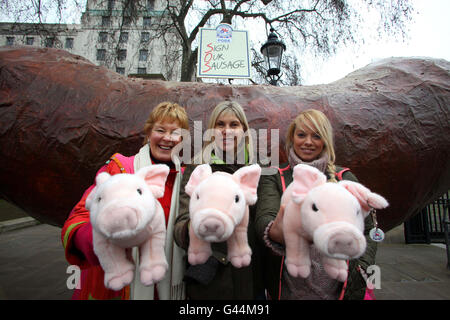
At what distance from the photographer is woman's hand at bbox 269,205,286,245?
36.9 inches

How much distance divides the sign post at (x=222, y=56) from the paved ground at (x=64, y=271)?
313 centimetres

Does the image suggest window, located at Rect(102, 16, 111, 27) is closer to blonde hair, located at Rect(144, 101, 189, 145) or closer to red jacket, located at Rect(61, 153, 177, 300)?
blonde hair, located at Rect(144, 101, 189, 145)

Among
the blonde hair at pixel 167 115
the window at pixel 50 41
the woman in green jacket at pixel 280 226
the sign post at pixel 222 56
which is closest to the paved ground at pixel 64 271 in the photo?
the woman in green jacket at pixel 280 226

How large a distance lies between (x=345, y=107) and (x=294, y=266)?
1.73m

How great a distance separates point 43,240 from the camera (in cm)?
545

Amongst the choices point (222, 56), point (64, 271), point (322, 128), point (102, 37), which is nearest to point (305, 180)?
point (322, 128)

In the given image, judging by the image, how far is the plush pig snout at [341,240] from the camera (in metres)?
0.68

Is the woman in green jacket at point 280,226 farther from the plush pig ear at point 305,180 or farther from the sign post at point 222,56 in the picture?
the sign post at point 222,56

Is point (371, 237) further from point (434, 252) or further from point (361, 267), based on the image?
point (434, 252)

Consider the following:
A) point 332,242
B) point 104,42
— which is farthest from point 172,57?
point 332,242

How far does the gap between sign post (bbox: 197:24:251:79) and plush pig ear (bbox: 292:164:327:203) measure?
2.56m

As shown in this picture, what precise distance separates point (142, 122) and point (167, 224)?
108 cm

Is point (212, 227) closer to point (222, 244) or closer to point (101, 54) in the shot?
point (222, 244)
